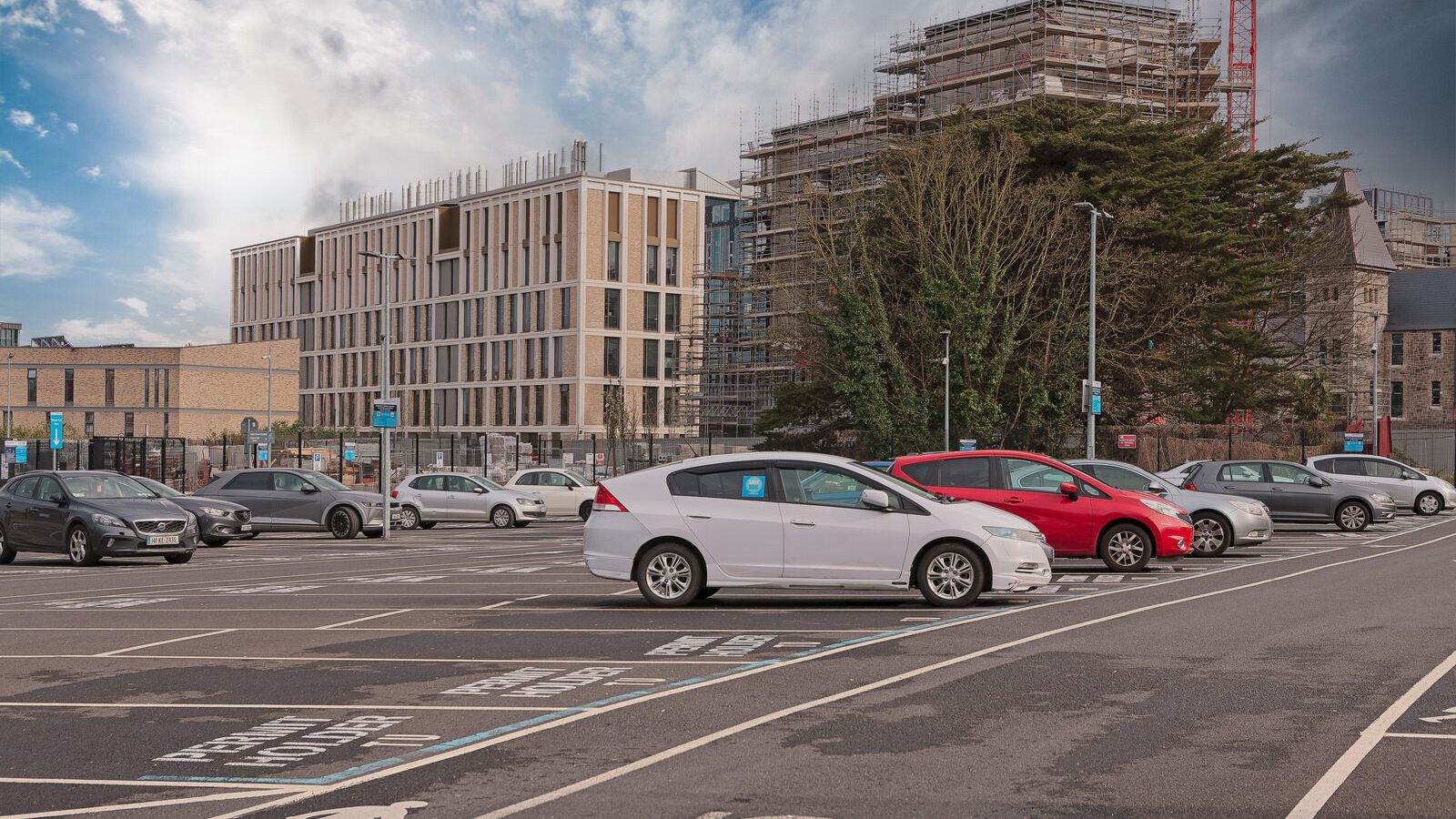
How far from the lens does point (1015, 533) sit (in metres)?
14.6

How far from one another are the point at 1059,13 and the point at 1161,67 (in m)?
6.17

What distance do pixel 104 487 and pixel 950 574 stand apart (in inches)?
639

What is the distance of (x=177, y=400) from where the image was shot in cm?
8706

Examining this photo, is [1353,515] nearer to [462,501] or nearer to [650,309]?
[462,501]

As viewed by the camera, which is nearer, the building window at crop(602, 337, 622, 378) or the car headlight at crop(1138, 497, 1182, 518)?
the car headlight at crop(1138, 497, 1182, 518)

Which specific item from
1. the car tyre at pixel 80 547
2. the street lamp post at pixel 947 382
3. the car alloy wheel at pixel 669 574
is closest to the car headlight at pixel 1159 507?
the car alloy wheel at pixel 669 574

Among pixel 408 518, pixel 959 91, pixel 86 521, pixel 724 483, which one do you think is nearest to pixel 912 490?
pixel 724 483

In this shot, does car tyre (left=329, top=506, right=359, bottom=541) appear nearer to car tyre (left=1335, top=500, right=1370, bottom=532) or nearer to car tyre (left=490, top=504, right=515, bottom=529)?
car tyre (left=490, top=504, right=515, bottom=529)

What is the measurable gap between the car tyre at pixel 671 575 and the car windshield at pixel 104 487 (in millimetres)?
13102

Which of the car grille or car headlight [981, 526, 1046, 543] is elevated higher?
car headlight [981, 526, 1046, 543]

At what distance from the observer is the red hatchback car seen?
64.0 feet

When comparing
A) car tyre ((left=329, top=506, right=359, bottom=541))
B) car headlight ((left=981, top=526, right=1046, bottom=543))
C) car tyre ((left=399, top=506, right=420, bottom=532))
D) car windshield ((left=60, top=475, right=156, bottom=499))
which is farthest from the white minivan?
car windshield ((left=60, top=475, right=156, bottom=499))

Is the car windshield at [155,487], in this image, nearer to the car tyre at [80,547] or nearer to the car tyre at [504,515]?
the car tyre at [80,547]

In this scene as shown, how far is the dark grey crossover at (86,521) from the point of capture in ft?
75.1
